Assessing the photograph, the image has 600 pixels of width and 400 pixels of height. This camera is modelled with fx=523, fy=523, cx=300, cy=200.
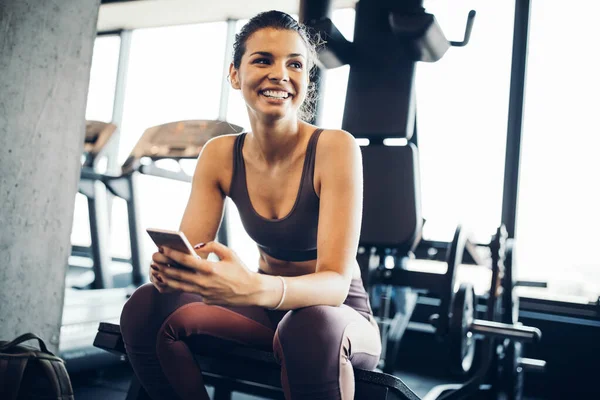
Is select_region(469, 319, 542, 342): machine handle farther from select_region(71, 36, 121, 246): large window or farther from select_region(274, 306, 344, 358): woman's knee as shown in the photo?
select_region(71, 36, 121, 246): large window

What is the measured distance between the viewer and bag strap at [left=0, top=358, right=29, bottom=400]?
1.07 metres

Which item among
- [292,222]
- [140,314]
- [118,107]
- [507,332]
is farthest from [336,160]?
[118,107]

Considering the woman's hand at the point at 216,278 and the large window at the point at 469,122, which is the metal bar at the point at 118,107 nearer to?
the large window at the point at 469,122

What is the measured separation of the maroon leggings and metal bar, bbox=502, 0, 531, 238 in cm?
209

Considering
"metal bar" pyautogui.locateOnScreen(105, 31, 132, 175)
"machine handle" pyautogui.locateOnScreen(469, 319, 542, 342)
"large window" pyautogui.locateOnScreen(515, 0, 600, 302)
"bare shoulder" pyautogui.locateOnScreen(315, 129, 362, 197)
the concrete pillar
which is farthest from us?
"metal bar" pyautogui.locateOnScreen(105, 31, 132, 175)

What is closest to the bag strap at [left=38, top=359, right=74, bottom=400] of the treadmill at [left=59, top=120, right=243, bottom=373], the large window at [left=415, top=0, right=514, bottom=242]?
the treadmill at [left=59, top=120, right=243, bottom=373]

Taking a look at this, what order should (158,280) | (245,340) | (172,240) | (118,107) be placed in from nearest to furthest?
(172,240) → (158,280) → (245,340) → (118,107)

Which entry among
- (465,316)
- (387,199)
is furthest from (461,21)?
(465,316)

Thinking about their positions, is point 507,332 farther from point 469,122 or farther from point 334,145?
point 469,122

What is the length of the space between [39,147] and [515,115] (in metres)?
2.57

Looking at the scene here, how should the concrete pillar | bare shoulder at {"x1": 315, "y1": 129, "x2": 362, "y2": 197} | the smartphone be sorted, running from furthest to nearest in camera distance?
the concrete pillar, bare shoulder at {"x1": 315, "y1": 129, "x2": 362, "y2": 197}, the smartphone

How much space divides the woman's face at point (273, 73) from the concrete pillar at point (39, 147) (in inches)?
26.9

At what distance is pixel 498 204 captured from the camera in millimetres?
3105

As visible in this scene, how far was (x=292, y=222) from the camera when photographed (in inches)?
48.8
